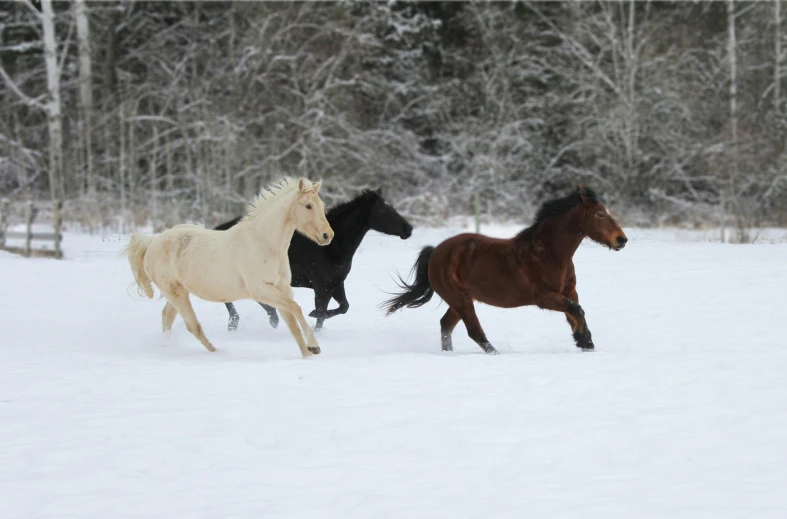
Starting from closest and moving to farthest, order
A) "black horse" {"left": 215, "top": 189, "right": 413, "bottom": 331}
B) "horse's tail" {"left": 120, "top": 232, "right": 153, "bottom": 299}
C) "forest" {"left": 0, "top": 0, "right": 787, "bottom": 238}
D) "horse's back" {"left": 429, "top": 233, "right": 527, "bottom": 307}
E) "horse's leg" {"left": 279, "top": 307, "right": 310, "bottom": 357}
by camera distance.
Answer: "horse's leg" {"left": 279, "top": 307, "right": 310, "bottom": 357}, "horse's back" {"left": 429, "top": 233, "right": 527, "bottom": 307}, "horse's tail" {"left": 120, "top": 232, "right": 153, "bottom": 299}, "black horse" {"left": 215, "top": 189, "right": 413, "bottom": 331}, "forest" {"left": 0, "top": 0, "right": 787, "bottom": 238}

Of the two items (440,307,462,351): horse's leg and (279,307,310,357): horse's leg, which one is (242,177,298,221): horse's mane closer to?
(279,307,310,357): horse's leg

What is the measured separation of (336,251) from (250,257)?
1539 mm

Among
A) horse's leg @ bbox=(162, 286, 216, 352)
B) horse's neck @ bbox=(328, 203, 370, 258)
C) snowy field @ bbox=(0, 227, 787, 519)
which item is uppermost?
horse's neck @ bbox=(328, 203, 370, 258)

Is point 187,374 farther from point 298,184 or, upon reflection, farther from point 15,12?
point 15,12

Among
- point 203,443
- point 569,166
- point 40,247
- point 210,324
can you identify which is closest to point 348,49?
point 569,166

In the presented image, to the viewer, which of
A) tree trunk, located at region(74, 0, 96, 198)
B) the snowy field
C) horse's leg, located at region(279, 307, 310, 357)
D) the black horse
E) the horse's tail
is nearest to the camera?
the snowy field

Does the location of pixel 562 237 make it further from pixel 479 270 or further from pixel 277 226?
pixel 277 226

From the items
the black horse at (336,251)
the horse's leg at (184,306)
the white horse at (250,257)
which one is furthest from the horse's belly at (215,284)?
the black horse at (336,251)

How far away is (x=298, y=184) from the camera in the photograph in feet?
23.5

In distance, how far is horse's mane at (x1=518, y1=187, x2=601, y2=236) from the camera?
7.22 meters

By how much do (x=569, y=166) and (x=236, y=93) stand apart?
967 centimetres

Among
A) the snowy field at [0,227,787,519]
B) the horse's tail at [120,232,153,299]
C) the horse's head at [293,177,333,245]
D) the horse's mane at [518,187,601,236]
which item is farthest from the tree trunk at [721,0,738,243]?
the horse's tail at [120,232,153,299]

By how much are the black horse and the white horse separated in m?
1.01

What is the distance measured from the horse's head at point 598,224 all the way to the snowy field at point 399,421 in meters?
0.95
